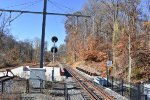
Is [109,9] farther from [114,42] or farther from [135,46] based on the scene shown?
[135,46]

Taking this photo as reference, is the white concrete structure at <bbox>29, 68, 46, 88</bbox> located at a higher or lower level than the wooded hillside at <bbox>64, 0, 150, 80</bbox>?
lower

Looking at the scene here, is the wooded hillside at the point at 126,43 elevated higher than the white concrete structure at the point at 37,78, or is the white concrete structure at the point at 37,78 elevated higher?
the wooded hillside at the point at 126,43

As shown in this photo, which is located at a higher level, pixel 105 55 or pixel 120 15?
pixel 120 15

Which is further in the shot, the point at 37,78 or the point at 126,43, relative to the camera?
the point at 126,43

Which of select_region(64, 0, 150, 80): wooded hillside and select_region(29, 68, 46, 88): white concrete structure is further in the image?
select_region(64, 0, 150, 80): wooded hillside

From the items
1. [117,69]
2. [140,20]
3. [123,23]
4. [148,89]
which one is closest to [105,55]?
[123,23]

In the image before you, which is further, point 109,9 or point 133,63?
point 109,9

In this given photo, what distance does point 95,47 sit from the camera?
74812 millimetres

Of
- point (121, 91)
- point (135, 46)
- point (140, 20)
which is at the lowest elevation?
point (121, 91)

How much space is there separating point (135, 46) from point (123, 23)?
52.8 ft

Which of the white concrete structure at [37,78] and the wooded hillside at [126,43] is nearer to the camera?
the white concrete structure at [37,78]

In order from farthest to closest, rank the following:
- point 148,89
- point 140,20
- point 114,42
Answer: point 114,42
point 140,20
point 148,89

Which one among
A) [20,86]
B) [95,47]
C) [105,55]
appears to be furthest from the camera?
[95,47]

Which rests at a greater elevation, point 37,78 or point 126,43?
point 126,43
